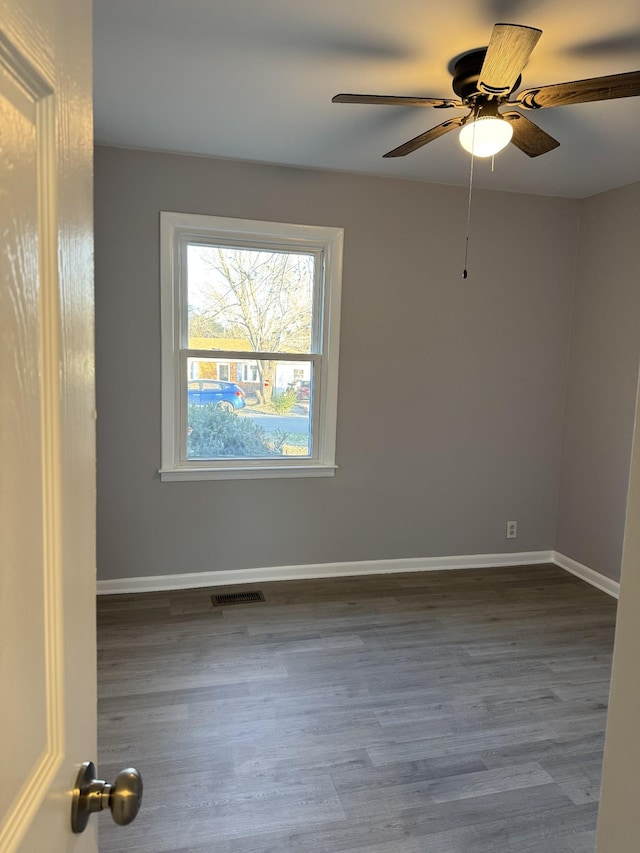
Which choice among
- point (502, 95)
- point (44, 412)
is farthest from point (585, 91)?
point (44, 412)

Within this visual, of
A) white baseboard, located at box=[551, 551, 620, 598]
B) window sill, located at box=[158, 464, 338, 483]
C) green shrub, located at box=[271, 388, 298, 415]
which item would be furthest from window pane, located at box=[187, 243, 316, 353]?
white baseboard, located at box=[551, 551, 620, 598]

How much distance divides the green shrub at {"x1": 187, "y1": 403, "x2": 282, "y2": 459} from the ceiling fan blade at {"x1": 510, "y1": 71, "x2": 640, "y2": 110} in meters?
2.28

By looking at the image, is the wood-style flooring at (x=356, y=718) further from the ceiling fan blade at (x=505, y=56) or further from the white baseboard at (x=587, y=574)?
the ceiling fan blade at (x=505, y=56)

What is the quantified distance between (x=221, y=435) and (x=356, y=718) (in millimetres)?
1856

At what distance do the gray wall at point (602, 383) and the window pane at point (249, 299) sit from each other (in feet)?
6.47

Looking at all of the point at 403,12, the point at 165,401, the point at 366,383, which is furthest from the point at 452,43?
the point at 165,401

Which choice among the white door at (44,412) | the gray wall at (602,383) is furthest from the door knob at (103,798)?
the gray wall at (602,383)

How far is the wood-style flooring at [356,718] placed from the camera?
5.65 ft

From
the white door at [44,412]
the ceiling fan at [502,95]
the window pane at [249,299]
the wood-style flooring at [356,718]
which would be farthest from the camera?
the window pane at [249,299]

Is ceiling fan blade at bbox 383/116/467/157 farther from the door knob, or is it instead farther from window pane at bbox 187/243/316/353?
the door knob

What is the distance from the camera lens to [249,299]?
339 centimetres

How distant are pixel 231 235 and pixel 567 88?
6.72 feet

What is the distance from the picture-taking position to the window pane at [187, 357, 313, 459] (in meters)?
3.38

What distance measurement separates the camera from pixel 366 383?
11.7 feet
